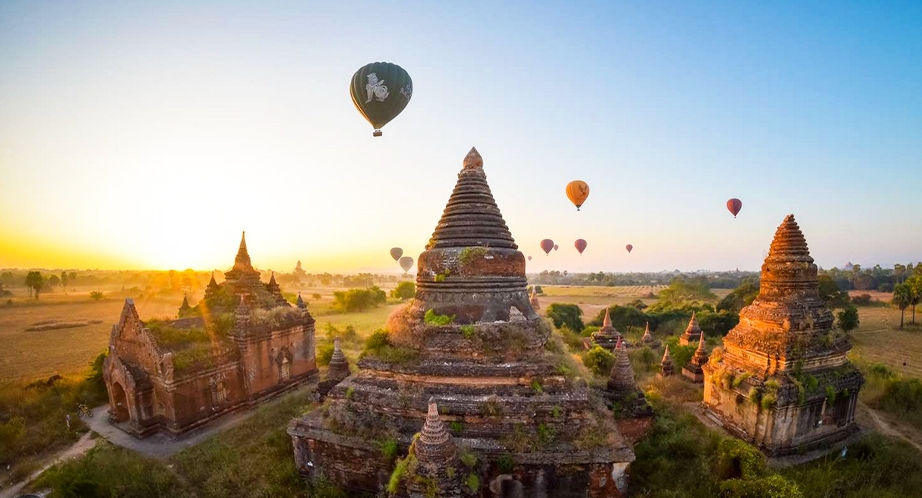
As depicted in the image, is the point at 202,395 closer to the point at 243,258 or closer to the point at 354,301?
the point at 243,258

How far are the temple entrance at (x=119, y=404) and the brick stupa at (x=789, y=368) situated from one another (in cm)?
2454

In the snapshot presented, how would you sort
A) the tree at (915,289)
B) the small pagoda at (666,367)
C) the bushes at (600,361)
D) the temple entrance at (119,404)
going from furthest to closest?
the tree at (915,289), the small pagoda at (666,367), the bushes at (600,361), the temple entrance at (119,404)

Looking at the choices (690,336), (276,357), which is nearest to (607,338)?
(690,336)

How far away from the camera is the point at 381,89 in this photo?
15.0 m

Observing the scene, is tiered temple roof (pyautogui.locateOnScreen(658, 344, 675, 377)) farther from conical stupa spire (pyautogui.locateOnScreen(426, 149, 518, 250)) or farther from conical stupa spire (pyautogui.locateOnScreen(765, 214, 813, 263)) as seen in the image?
conical stupa spire (pyautogui.locateOnScreen(426, 149, 518, 250))

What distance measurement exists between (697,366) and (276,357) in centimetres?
2208

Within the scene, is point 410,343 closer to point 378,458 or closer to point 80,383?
point 378,458

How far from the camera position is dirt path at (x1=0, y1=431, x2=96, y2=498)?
1203 cm

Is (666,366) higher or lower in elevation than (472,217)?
lower

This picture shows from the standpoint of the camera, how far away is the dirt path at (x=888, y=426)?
14808mm

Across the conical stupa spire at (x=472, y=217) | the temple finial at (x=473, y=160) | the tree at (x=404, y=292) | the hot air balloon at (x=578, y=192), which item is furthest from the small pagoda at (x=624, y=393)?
the tree at (x=404, y=292)

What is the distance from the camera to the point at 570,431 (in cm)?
955

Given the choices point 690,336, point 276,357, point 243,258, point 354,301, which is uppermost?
point 243,258

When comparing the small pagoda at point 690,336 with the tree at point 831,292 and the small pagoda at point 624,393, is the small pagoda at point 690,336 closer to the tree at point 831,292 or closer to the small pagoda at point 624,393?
the small pagoda at point 624,393
